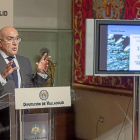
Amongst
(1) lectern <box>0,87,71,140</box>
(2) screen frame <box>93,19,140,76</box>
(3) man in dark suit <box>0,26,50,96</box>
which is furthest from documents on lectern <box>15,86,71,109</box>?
(2) screen frame <box>93,19,140,76</box>

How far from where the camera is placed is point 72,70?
4879mm

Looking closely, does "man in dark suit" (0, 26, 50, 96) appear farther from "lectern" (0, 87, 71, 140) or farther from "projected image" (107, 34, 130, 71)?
"projected image" (107, 34, 130, 71)

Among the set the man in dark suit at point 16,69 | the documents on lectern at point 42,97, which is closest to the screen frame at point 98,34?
the man in dark suit at point 16,69

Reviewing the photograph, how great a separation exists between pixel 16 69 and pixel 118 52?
2.75 ft

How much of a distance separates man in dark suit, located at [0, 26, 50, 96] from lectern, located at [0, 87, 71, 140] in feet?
0.91

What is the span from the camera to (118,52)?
114 inches

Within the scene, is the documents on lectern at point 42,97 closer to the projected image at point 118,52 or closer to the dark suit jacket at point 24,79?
the dark suit jacket at point 24,79

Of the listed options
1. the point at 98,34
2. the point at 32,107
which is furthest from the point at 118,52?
the point at 32,107

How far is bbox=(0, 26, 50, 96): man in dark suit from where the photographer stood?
2.67m

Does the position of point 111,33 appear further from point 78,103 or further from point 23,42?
point 78,103

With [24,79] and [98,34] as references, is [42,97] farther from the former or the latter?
[98,34]

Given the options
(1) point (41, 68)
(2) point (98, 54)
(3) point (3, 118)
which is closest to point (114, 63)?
(2) point (98, 54)

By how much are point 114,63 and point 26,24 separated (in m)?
2.45

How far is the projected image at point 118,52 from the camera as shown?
288 centimetres
